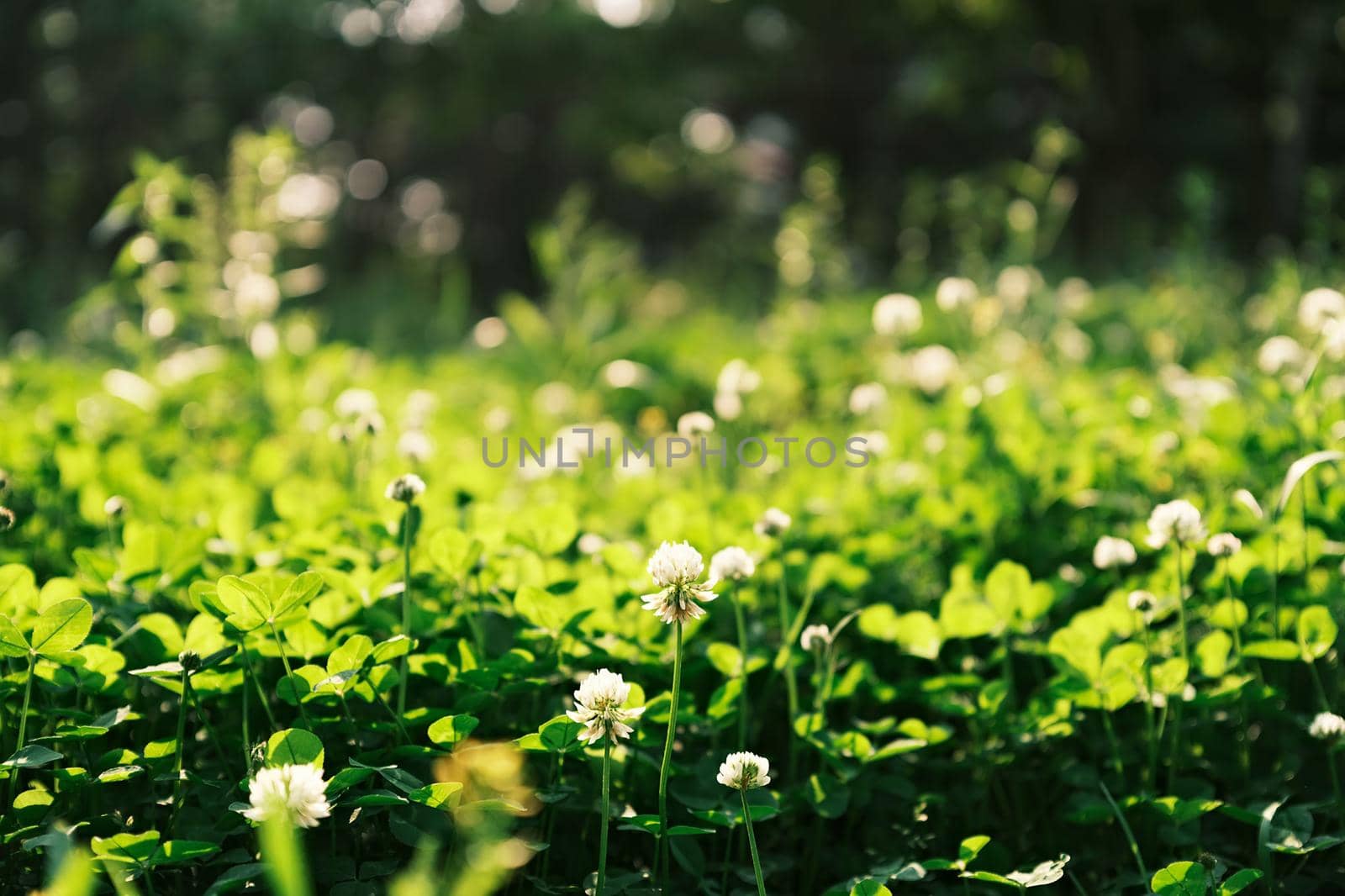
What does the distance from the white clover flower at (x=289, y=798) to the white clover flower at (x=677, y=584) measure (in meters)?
0.39

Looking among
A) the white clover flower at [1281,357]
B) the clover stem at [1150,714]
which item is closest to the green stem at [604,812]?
the clover stem at [1150,714]

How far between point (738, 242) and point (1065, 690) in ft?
24.1

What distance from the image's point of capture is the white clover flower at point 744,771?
3.60 feet

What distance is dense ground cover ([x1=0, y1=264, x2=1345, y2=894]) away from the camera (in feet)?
4.03

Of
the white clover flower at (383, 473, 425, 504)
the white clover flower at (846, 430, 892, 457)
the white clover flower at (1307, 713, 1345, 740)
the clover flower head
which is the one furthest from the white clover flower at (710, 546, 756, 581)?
the white clover flower at (846, 430, 892, 457)

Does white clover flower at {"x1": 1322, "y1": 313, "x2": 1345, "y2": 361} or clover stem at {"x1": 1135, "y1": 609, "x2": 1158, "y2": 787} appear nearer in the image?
clover stem at {"x1": 1135, "y1": 609, "x2": 1158, "y2": 787}

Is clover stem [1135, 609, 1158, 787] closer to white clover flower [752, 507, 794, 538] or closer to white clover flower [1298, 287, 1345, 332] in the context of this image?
white clover flower [752, 507, 794, 538]

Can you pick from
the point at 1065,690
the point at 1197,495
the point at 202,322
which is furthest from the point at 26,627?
the point at 202,322

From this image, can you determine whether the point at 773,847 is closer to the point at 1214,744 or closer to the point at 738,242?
the point at 1214,744

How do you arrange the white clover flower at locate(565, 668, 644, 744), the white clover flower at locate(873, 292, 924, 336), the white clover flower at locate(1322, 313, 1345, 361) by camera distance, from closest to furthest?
the white clover flower at locate(565, 668, 644, 744)
the white clover flower at locate(1322, 313, 1345, 361)
the white clover flower at locate(873, 292, 924, 336)

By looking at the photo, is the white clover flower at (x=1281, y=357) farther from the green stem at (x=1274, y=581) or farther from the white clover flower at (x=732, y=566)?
the white clover flower at (x=732, y=566)

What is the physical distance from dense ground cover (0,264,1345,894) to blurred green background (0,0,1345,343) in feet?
9.93

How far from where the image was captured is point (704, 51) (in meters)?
10.4

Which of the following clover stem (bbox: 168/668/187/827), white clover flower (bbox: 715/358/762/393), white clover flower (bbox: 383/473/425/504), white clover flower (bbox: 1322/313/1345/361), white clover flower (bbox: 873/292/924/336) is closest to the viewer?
clover stem (bbox: 168/668/187/827)
